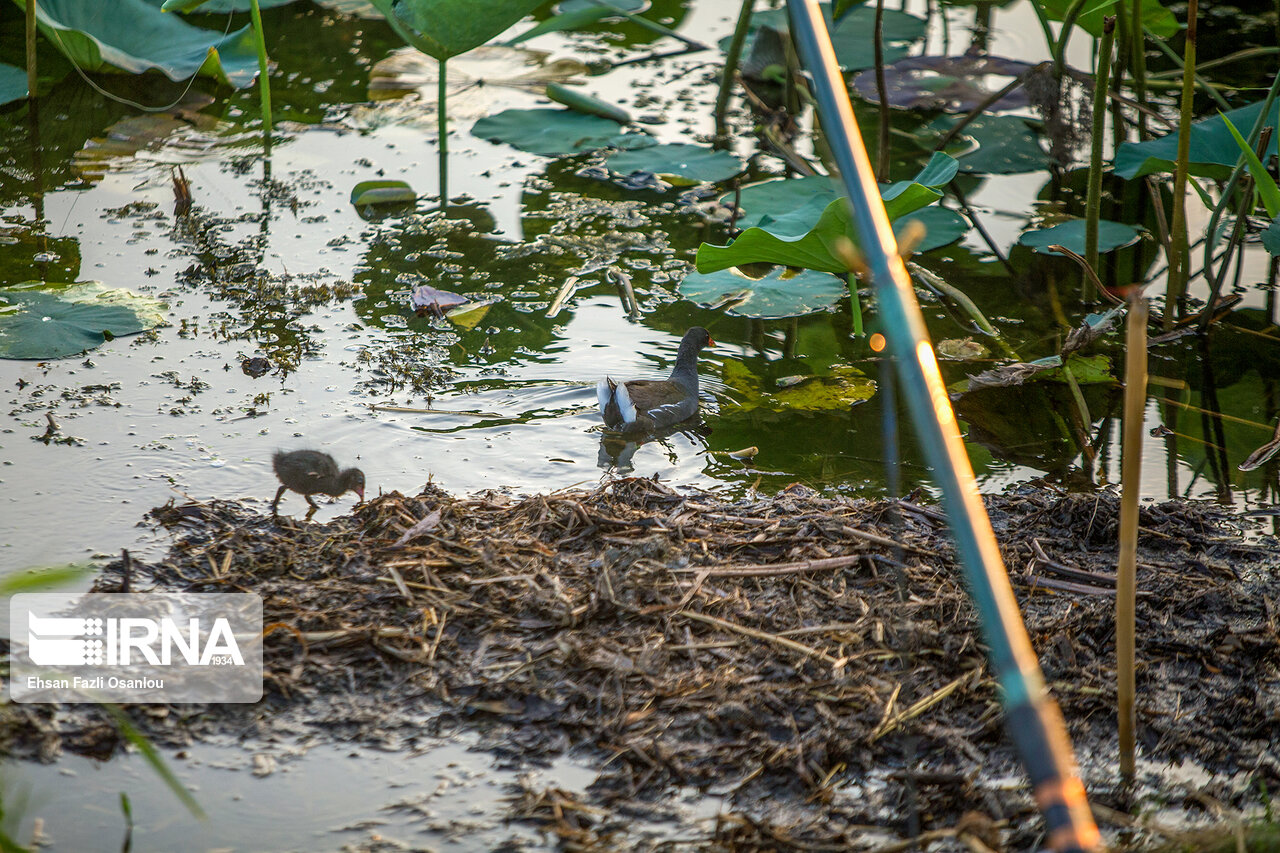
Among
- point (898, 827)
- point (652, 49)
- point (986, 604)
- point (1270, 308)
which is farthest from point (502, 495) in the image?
point (652, 49)

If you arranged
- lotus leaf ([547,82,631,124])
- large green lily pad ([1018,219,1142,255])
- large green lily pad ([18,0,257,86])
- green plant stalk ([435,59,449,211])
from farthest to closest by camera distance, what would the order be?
1. lotus leaf ([547,82,631,124])
2. large green lily pad ([18,0,257,86])
3. green plant stalk ([435,59,449,211])
4. large green lily pad ([1018,219,1142,255])

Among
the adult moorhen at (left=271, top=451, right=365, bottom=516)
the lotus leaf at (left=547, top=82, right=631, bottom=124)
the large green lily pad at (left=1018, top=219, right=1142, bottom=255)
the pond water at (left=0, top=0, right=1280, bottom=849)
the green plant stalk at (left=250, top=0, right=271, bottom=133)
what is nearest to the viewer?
the adult moorhen at (left=271, top=451, right=365, bottom=516)

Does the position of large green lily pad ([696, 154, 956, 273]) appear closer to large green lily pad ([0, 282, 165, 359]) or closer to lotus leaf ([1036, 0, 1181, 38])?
lotus leaf ([1036, 0, 1181, 38])

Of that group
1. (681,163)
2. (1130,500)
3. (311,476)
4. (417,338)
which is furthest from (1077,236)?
(311,476)

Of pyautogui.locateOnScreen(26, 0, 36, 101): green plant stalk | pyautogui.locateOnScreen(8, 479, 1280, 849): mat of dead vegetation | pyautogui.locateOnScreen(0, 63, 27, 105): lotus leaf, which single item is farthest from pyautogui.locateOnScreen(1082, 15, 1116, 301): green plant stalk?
pyautogui.locateOnScreen(0, 63, 27, 105): lotus leaf

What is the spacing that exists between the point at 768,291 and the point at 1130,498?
3329 mm

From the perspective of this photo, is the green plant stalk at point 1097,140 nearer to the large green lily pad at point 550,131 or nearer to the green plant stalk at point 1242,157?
the green plant stalk at point 1242,157

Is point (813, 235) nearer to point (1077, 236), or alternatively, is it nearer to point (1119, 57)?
point (1077, 236)

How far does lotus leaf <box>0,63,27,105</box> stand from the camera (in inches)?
274

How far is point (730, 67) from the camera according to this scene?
713cm

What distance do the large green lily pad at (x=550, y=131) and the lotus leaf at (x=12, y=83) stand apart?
303cm

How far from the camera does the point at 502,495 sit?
3873mm

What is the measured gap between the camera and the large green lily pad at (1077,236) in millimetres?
5797

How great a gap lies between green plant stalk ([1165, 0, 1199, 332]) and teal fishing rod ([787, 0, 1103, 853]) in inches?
150
